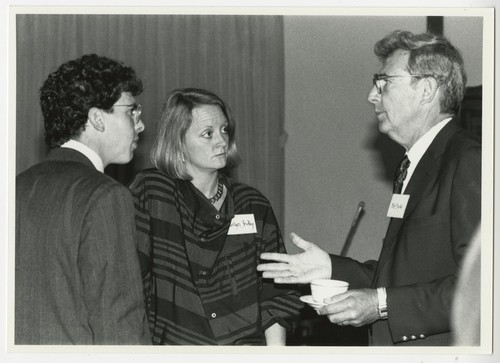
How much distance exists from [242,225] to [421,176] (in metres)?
0.94

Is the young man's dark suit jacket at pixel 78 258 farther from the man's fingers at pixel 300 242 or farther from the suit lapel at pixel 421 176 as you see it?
the suit lapel at pixel 421 176

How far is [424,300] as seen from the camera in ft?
8.31

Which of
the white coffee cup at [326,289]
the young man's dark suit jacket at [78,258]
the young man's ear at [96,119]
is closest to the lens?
the young man's dark suit jacket at [78,258]

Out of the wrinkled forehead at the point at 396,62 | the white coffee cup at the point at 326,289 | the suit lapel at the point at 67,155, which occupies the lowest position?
the white coffee cup at the point at 326,289

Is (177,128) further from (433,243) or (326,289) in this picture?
(433,243)

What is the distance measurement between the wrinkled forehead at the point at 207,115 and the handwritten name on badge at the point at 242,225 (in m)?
0.52

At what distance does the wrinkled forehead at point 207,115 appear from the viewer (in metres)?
3.38

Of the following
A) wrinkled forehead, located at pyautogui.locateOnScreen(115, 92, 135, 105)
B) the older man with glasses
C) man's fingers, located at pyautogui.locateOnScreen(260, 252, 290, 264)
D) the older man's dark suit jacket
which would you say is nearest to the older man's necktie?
the older man with glasses

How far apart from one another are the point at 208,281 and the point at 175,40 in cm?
289

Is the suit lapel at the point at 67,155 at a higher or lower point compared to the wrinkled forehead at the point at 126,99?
lower

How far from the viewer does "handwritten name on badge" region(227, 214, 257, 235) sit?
126 inches

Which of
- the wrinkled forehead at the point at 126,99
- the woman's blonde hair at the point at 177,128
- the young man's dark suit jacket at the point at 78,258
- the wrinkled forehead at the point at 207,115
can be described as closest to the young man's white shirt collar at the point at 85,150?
the young man's dark suit jacket at the point at 78,258

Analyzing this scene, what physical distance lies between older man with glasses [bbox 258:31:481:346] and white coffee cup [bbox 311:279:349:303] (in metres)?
0.03
